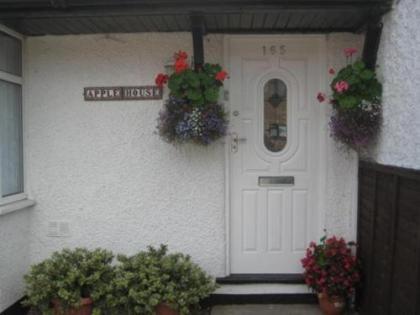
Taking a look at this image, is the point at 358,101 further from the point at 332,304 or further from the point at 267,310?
the point at 267,310

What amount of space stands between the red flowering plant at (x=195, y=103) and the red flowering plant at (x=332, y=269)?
148 cm

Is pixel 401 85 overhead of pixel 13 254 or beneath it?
overhead

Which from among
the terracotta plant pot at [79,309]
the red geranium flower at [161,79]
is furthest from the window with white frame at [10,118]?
the red geranium flower at [161,79]

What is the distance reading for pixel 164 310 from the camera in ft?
13.2

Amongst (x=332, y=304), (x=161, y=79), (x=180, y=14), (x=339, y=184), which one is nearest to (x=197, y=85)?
(x=161, y=79)

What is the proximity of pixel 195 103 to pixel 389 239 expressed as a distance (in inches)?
78.9

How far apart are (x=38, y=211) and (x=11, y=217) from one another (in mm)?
350

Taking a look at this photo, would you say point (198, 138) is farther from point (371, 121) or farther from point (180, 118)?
point (371, 121)

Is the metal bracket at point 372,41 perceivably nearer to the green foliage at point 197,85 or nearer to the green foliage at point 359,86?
the green foliage at point 359,86

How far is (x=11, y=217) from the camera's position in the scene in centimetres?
422

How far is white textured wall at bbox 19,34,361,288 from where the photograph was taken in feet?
14.6

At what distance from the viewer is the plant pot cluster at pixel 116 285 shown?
3953 millimetres

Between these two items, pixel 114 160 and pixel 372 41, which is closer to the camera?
pixel 372 41

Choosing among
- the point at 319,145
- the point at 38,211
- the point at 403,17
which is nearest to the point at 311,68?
the point at 319,145
